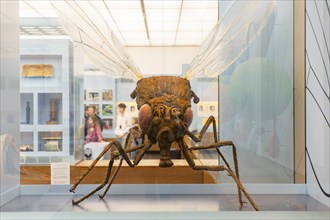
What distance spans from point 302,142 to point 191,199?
1.39ft

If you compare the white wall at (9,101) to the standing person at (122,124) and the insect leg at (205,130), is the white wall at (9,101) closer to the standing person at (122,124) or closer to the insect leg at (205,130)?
the standing person at (122,124)

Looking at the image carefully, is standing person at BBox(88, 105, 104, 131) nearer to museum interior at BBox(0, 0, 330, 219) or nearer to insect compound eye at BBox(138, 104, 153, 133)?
museum interior at BBox(0, 0, 330, 219)

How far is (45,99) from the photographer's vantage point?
1340 millimetres

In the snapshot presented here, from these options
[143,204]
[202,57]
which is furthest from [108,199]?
[202,57]

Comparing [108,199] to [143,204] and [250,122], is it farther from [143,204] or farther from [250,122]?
[250,122]

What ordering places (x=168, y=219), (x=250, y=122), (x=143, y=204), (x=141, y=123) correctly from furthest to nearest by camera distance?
(x=250, y=122), (x=143, y=204), (x=141, y=123), (x=168, y=219)

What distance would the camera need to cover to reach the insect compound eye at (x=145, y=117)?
103 cm

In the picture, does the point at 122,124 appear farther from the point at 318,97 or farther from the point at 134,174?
the point at 318,97

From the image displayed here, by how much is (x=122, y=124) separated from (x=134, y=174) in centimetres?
→ 17

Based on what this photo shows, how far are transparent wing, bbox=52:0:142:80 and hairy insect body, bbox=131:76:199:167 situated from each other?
0.16 m

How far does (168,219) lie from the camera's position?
899mm

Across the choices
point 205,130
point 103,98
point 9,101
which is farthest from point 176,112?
point 9,101

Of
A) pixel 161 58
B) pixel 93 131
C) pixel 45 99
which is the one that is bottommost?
pixel 93 131

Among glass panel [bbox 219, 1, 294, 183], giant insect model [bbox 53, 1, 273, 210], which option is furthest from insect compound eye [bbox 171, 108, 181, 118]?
glass panel [bbox 219, 1, 294, 183]
